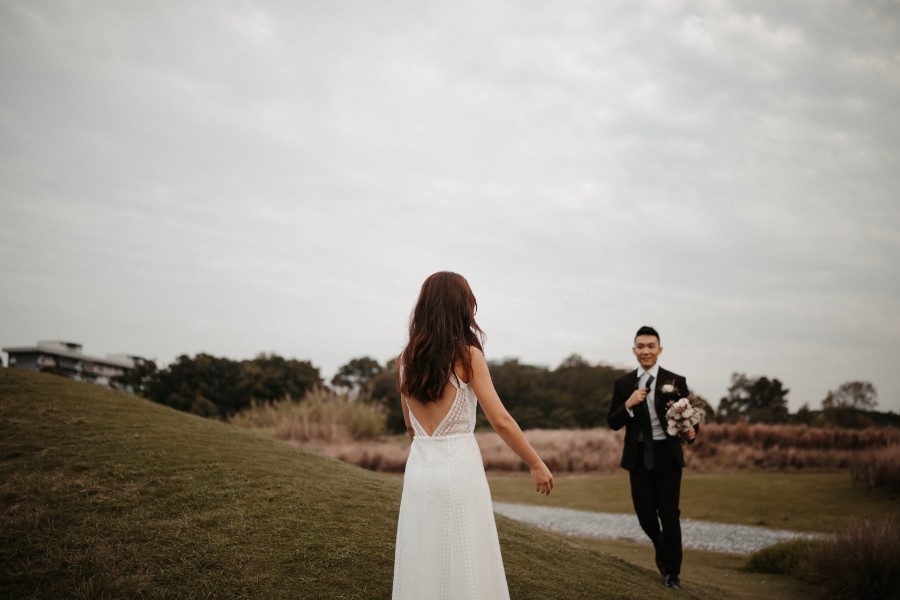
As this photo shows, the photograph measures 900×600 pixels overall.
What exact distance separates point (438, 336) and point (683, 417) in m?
4.36

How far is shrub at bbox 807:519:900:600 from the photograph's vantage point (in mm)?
7770

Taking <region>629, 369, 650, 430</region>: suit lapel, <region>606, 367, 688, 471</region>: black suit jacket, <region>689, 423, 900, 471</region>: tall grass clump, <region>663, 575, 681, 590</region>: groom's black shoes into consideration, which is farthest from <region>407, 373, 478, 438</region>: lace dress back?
<region>689, 423, 900, 471</region>: tall grass clump

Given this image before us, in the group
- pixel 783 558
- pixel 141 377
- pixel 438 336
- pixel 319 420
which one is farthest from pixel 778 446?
pixel 141 377

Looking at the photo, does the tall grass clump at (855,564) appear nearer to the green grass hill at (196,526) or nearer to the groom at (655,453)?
the green grass hill at (196,526)

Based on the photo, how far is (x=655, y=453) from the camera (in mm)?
7344

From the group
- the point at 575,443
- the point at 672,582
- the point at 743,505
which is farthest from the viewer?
the point at 575,443

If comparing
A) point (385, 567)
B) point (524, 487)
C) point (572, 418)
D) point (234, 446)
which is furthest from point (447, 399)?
point (572, 418)

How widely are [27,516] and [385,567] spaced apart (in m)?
3.54

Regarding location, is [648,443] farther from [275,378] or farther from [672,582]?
[275,378]

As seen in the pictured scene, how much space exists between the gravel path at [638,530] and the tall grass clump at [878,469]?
12.2 ft

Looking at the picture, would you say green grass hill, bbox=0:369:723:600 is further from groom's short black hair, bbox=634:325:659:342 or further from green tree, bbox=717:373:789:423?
green tree, bbox=717:373:789:423

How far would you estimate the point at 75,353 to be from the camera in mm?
77750

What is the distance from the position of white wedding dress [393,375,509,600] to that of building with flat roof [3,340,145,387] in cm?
5711

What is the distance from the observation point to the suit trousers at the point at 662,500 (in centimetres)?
712
